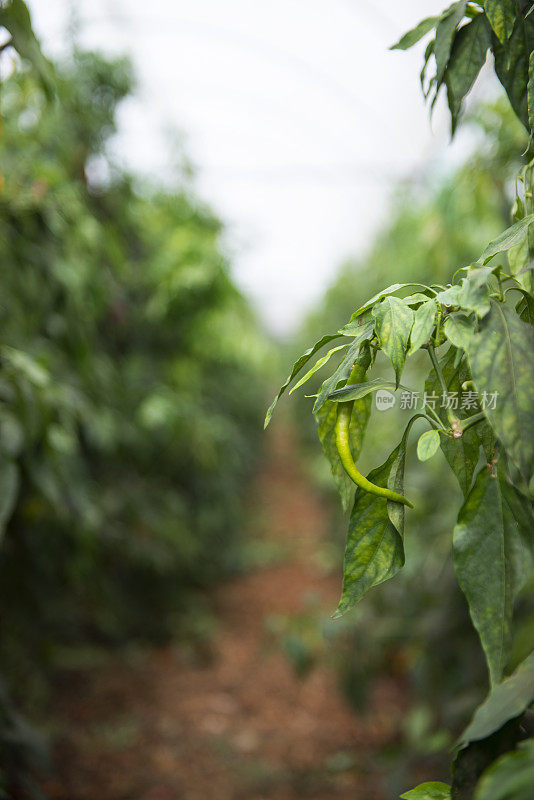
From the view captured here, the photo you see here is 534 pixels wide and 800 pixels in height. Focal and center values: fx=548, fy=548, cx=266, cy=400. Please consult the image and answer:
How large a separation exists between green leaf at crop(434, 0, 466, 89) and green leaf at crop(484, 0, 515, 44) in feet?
0.09

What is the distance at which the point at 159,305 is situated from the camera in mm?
2223

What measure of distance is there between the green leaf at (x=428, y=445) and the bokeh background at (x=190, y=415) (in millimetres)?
331

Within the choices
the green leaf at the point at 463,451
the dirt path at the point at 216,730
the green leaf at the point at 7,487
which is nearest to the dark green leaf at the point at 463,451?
the green leaf at the point at 463,451

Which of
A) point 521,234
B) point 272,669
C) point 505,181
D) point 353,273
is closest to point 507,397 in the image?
point 521,234

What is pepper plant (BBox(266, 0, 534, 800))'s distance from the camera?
1.28ft

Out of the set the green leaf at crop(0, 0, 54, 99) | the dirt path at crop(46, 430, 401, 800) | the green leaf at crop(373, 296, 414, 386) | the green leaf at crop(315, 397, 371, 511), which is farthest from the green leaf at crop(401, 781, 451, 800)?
the dirt path at crop(46, 430, 401, 800)

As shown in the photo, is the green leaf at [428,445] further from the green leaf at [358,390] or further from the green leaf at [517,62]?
the green leaf at [517,62]

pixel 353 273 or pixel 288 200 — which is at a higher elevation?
pixel 288 200

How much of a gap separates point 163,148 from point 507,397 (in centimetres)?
246

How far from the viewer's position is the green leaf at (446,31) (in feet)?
1.68

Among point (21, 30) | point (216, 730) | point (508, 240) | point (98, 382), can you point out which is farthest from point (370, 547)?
point (216, 730)

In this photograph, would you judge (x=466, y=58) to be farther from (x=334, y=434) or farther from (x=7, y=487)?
(x=7, y=487)

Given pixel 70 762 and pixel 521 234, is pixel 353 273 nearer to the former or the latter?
pixel 70 762

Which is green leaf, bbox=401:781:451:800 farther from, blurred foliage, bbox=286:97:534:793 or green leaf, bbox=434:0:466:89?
green leaf, bbox=434:0:466:89
